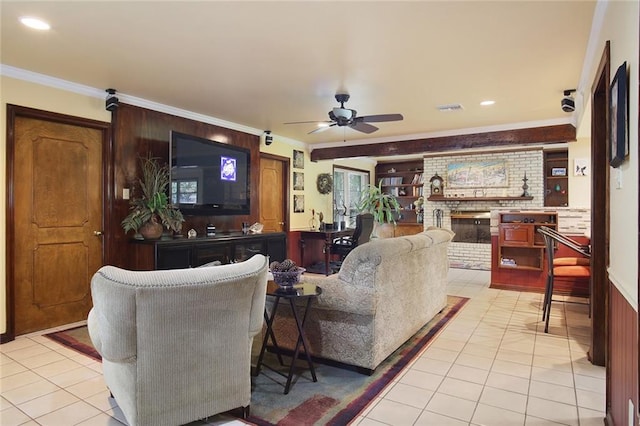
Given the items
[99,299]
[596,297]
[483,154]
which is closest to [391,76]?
[596,297]

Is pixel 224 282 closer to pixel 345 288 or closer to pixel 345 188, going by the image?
pixel 345 288

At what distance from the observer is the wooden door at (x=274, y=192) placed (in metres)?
6.22

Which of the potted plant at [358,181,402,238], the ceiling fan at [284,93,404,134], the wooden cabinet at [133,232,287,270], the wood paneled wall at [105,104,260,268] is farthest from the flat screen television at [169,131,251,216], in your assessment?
the potted plant at [358,181,402,238]

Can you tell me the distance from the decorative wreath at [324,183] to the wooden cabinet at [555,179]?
4181 mm

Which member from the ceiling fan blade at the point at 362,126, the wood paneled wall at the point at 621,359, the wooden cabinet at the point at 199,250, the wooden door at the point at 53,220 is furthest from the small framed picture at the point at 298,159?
the wood paneled wall at the point at 621,359

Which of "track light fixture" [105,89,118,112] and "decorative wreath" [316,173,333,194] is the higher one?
"track light fixture" [105,89,118,112]

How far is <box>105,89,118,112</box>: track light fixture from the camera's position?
156 inches

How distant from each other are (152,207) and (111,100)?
45.3 inches

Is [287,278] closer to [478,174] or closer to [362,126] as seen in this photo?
[362,126]

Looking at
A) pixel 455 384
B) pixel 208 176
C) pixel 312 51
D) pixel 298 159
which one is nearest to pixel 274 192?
pixel 298 159

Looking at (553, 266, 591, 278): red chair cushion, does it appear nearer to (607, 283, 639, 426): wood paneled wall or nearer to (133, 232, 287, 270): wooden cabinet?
(607, 283, 639, 426): wood paneled wall

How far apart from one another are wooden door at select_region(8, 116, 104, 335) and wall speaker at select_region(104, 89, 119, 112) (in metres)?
0.29

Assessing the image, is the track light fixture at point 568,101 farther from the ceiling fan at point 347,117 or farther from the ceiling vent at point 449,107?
the ceiling fan at point 347,117

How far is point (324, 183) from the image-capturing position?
7555mm
